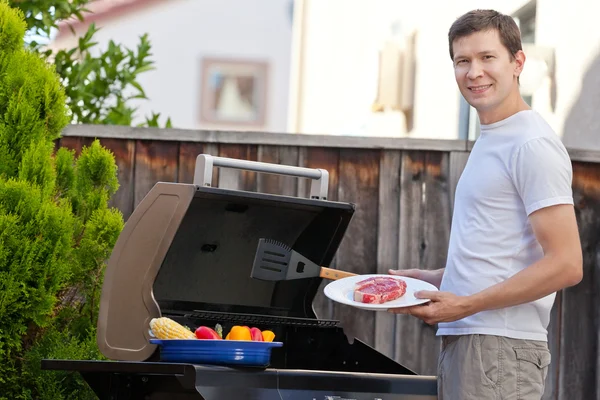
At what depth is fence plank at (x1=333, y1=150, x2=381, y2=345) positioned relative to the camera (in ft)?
15.7

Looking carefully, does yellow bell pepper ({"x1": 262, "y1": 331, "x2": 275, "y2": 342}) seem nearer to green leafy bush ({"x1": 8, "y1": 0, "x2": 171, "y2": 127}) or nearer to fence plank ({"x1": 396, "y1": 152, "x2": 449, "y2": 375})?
fence plank ({"x1": 396, "y1": 152, "x2": 449, "y2": 375})

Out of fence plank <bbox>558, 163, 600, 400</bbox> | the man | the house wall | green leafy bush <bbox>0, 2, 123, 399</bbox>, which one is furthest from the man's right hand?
the house wall

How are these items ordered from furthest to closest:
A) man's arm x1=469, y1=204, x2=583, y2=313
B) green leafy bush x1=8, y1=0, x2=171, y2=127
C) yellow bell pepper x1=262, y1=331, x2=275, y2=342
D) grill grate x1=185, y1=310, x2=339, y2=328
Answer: green leafy bush x1=8, y1=0, x2=171, y2=127 < grill grate x1=185, y1=310, x2=339, y2=328 < yellow bell pepper x1=262, y1=331, x2=275, y2=342 < man's arm x1=469, y1=204, x2=583, y2=313

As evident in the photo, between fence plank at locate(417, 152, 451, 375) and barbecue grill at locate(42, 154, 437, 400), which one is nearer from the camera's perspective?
barbecue grill at locate(42, 154, 437, 400)

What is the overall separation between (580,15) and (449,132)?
6.44 feet

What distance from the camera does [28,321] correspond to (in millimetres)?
3879

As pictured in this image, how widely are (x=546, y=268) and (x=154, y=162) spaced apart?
2457 millimetres

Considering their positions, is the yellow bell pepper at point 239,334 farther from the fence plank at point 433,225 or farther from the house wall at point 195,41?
the house wall at point 195,41

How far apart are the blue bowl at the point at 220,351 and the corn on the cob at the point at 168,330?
0.07 meters

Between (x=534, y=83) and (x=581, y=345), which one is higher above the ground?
(x=534, y=83)

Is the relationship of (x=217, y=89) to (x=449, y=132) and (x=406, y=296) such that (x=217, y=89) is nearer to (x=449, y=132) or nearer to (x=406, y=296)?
(x=449, y=132)

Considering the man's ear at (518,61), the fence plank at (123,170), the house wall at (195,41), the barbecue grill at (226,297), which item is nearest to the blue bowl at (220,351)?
the barbecue grill at (226,297)

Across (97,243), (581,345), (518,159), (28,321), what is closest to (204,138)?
(97,243)

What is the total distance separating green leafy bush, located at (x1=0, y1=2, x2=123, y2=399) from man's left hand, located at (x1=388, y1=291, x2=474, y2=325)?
1.52m
